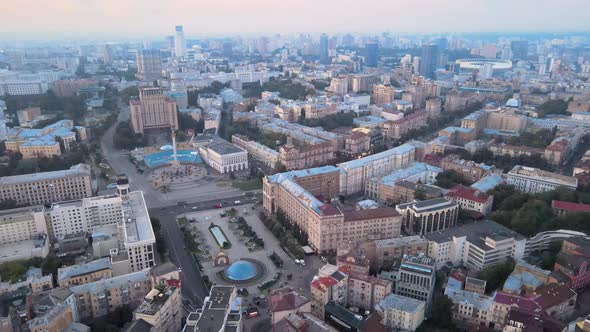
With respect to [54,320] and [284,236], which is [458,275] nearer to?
[284,236]

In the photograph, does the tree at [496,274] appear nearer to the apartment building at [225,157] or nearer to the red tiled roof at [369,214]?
the red tiled roof at [369,214]

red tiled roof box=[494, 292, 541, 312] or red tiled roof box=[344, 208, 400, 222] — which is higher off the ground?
red tiled roof box=[344, 208, 400, 222]

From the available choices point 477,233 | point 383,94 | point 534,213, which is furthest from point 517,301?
point 383,94

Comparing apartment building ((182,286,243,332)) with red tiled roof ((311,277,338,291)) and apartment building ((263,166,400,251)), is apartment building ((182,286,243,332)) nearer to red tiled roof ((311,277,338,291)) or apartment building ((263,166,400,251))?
red tiled roof ((311,277,338,291))

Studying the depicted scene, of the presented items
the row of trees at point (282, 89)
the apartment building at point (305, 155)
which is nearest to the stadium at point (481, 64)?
the row of trees at point (282, 89)

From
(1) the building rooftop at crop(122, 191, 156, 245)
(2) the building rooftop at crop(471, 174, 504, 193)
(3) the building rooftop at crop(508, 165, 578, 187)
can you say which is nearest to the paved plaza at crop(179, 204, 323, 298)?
(1) the building rooftop at crop(122, 191, 156, 245)

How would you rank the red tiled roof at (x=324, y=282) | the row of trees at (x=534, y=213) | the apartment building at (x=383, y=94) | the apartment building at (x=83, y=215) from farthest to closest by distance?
the apartment building at (x=383, y=94), the apartment building at (x=83, y=215), the row of trees at (x=534, y=213), the red tiled roof at (x=324, y=282)
